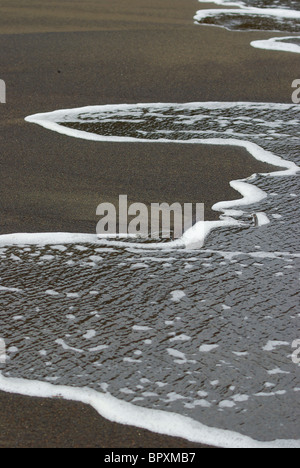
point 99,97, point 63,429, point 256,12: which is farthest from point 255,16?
point 63,429

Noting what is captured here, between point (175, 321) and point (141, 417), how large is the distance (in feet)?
1.74

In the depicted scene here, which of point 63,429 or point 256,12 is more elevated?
point 256,12

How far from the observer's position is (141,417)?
2.15 meters

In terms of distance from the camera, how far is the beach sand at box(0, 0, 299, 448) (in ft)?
7.20

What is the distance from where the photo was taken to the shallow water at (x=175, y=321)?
2.23 meters

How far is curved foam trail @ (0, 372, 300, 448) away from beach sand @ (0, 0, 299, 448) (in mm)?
33

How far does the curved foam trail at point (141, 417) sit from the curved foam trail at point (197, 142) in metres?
1.03
